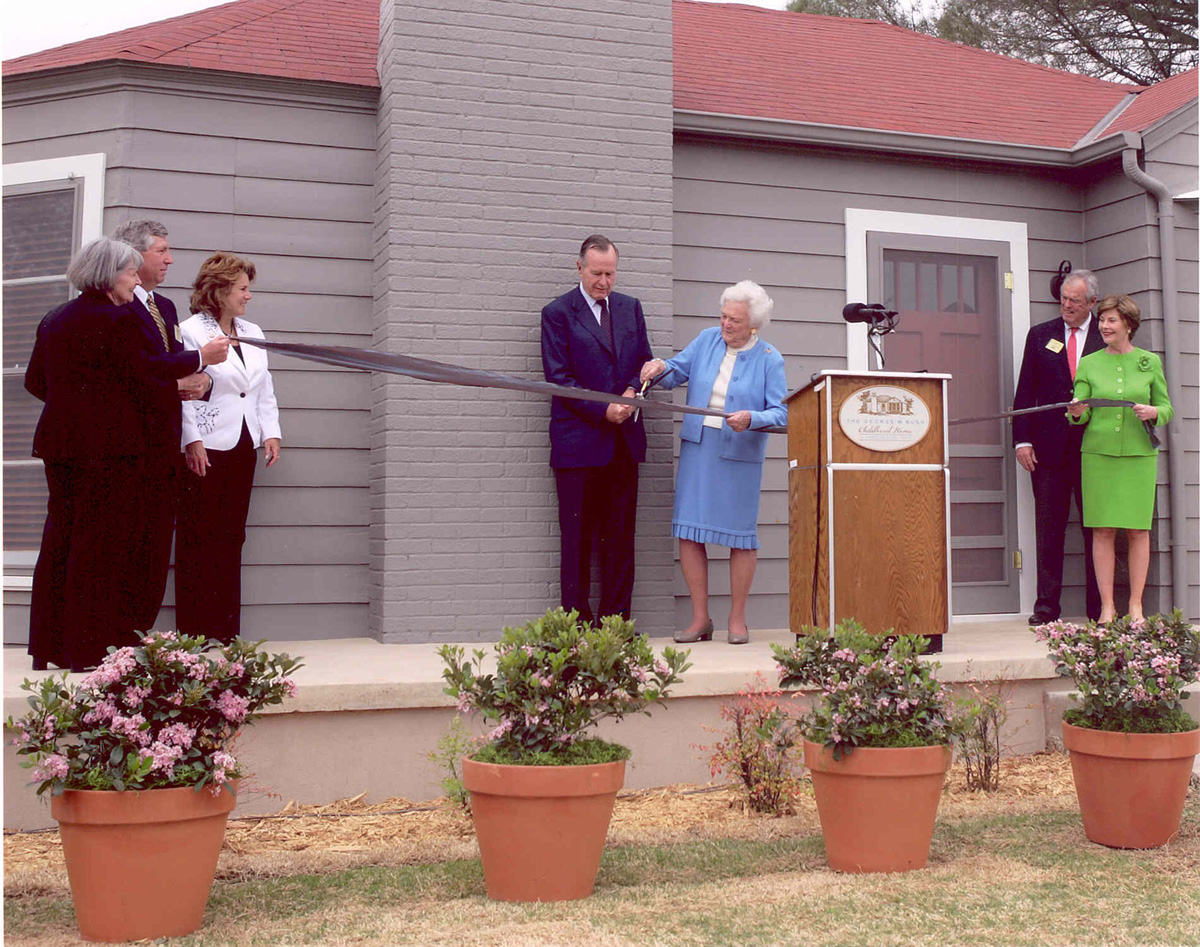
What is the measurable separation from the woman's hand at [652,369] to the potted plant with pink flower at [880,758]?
200cm

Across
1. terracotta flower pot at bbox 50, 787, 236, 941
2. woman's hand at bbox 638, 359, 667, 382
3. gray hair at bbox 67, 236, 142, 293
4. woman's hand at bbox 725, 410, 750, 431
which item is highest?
gray hair at bbox 67, 236, 142, 293

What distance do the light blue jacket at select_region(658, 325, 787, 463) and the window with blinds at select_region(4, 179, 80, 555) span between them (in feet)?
8.50

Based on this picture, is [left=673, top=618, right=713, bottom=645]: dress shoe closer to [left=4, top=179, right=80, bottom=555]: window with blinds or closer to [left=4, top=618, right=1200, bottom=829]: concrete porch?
[left=4, top=618, right=1200, bottom=829]: concrete porch

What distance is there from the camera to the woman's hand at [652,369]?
493cm

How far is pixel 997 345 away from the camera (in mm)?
6191

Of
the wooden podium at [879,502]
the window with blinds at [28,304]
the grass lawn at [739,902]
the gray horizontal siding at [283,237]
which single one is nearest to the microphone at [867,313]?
the wooden podium at [879,502]

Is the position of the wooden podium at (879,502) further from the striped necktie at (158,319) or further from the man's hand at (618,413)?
the striped necktie at (158,319)

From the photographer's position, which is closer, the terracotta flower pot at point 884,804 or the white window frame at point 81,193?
the terracotta flower pot at point 884,804

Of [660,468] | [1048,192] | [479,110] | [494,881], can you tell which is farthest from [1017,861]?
[1048,192]

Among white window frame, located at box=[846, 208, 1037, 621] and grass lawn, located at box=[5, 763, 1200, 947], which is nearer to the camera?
grass lawn, located at box=[5, 763, 1200, 947]

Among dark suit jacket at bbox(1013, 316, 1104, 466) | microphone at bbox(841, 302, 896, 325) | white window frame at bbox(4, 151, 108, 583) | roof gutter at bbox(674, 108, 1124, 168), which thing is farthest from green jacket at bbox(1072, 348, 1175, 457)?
white window frame at bbox(4, 151, 108, 583)

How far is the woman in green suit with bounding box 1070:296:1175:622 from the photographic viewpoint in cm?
504

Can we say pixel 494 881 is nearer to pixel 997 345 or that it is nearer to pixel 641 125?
pixel 641 125

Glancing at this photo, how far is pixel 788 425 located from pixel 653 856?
2.06m
